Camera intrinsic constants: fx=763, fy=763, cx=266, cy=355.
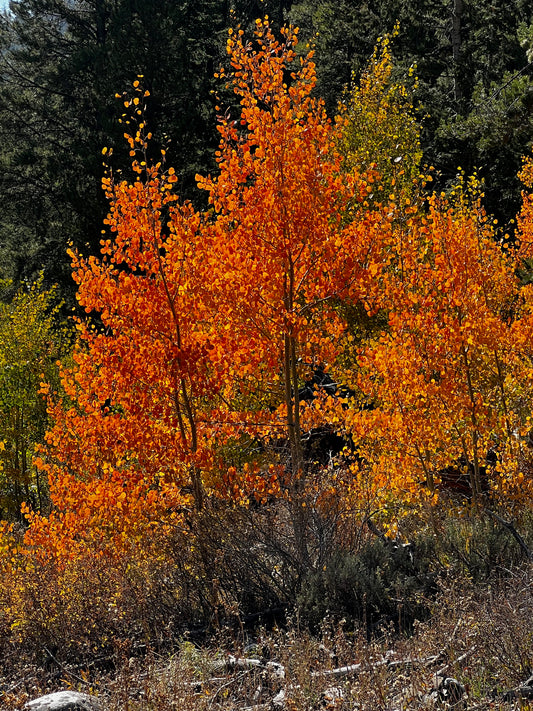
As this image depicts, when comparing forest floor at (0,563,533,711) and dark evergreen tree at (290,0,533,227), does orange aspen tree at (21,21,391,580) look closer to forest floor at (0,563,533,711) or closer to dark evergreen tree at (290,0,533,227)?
forest floor at (0,563,533,711)

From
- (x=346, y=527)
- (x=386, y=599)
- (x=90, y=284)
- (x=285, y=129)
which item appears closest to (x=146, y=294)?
(x=90, y=284)

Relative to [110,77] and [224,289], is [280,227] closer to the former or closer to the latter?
[224,289]

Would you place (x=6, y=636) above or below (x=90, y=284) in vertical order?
below

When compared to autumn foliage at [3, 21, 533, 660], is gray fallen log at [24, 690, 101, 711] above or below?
below

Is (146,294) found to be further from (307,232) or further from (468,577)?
(468,577)

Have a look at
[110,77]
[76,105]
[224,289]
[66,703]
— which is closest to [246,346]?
[224,289]

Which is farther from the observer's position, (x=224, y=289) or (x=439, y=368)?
(x=439, y=368)

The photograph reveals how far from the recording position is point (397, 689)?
3.74 m

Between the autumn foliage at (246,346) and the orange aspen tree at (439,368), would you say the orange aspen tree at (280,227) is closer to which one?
the autumn foliage at (246,346)

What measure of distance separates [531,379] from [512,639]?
5.92 m

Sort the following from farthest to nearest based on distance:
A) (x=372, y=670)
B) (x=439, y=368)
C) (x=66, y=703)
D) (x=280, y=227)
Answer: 1. (x=439, y=368)
2. (x=280, y=227)
3. (x=66, y=703)
4. (x=372, y=670)

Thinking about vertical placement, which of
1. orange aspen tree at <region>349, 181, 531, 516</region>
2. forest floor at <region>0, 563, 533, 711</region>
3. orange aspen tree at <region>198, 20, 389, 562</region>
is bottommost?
forest floor at <region>0, 563, 533, 711</region>

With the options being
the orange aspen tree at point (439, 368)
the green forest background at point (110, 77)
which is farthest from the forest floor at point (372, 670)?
the green forest background at point (110, 77)

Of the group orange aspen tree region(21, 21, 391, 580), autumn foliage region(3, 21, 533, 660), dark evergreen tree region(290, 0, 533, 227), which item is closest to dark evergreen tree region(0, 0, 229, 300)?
dark evergreen tree region(290, 0, 533, 227)
